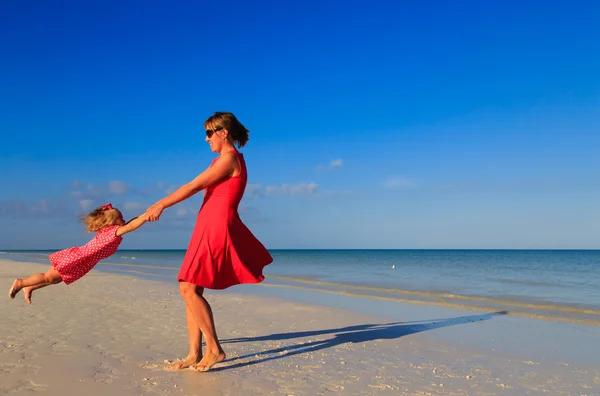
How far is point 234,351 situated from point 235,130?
89.9 inches

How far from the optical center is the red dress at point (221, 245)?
13.7 ft

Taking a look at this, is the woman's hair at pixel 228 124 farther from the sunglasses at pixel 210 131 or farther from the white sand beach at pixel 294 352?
the white sand beach at pixel 294 352

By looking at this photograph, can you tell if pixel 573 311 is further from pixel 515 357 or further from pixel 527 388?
pixel 527 388

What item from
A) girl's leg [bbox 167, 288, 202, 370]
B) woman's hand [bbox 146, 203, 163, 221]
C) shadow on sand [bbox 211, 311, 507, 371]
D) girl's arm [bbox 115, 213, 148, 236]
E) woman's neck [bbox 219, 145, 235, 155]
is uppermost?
woman's neck [bbox 219, 145, 235, 155]

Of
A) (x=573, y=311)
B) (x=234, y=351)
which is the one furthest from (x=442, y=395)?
(x=573, y=311)

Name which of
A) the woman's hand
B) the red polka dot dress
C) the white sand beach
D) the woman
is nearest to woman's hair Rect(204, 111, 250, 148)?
the woman

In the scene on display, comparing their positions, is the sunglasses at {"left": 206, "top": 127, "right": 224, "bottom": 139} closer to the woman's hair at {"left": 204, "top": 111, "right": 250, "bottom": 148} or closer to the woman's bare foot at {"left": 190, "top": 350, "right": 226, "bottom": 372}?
the woman's hair at {"left": 204, "top": 111, "right": 250, "bottom": 148}

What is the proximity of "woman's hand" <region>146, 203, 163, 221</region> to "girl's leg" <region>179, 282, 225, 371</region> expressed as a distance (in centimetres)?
60

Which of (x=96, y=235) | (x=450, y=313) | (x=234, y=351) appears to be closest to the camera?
(x=96, y=235)

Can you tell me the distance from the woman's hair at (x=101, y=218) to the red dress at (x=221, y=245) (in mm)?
710

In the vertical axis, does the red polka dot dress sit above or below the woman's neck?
below

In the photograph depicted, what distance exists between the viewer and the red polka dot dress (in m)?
4.41

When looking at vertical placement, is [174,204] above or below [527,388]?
above

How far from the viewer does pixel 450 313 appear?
9.43m
